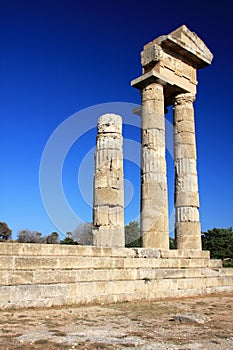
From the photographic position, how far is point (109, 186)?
15.3 metres

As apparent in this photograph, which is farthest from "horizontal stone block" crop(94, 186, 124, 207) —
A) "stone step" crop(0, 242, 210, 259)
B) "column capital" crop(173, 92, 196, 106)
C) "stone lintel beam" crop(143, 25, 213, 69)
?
"stone lintel beam" crop(143, 25, 213, 69)

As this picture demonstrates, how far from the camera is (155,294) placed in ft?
40.4

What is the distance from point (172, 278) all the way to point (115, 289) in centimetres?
340

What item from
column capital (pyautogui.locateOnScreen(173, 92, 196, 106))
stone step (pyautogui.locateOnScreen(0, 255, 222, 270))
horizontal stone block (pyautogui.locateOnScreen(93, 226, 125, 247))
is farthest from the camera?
column capital (pyautogui.locateOnScreen(173, 92, 196, 106))

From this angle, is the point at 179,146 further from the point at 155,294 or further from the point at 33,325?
the point at 33,325

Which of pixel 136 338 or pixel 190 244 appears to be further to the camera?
pixel 190 244

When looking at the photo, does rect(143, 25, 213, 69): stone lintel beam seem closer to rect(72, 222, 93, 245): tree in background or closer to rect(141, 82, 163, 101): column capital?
rect(141, 82, 163, 101): column capital

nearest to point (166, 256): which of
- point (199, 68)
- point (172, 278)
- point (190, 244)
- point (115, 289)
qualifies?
point (172, 278)

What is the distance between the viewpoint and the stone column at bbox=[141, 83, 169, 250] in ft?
Answer: 54.2

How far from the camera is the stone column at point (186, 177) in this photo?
17922mm

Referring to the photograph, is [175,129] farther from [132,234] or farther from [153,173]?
[132,234]

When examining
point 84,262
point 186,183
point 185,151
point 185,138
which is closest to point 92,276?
point 84,262

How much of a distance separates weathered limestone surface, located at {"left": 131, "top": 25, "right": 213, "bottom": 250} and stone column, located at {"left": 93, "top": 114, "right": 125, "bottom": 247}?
214 centimetres

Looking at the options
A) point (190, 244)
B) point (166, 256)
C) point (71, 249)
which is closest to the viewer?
point (71, 249)
